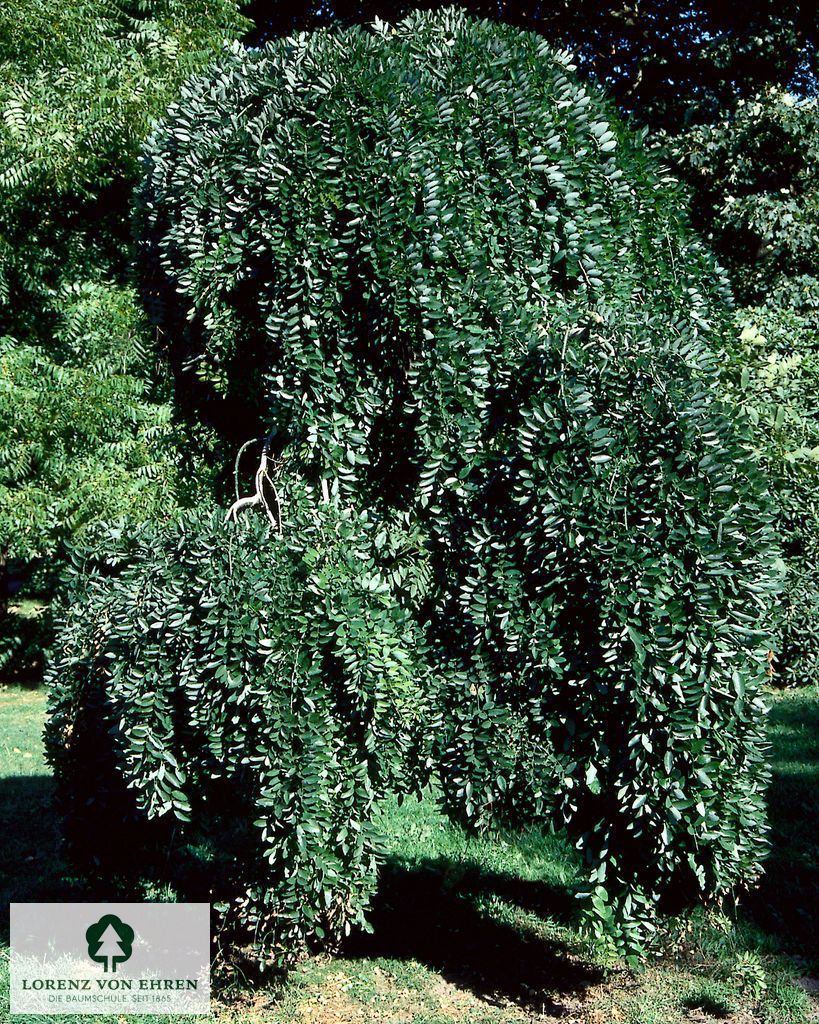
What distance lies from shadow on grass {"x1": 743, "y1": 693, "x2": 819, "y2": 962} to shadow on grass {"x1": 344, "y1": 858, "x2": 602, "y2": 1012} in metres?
0.92

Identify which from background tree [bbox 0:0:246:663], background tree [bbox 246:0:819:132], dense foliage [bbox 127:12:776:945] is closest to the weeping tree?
dense foliage [bbox 127:12:776:945]

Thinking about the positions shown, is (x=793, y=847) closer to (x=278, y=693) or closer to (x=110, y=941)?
(x=278, y=693)

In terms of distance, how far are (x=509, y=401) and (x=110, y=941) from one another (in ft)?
10.4

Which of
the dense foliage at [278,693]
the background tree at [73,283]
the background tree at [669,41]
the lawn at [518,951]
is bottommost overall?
the lawn at [518,951]

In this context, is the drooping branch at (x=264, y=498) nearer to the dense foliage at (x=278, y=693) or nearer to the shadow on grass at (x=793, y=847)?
the dense foliage at (x=278, y=693)

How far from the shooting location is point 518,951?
462 cm

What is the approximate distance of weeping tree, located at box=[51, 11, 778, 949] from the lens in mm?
3492

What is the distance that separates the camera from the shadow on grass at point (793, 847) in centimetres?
465

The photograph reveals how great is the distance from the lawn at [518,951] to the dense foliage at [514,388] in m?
0.67

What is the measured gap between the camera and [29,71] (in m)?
10.4

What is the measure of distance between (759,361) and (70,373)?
698cm

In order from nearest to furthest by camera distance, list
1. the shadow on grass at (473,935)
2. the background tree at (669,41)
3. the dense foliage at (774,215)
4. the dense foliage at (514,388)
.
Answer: the dense foliage at (514,388)
the shadow on grass at (473,935)
the dense foliage at (774,215)
the background tree at (669,41)

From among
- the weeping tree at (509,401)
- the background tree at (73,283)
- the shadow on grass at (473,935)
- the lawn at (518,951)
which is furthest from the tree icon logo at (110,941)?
the background tree at (73,283)

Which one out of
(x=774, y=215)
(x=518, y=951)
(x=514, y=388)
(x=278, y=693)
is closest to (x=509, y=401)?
(x=514, y=388)
